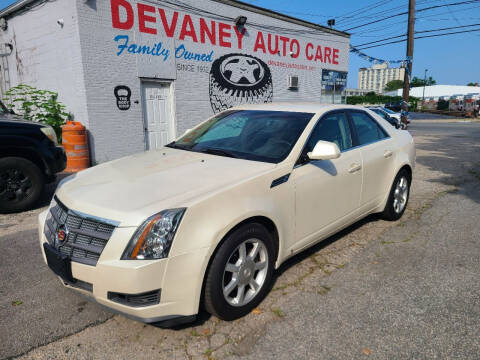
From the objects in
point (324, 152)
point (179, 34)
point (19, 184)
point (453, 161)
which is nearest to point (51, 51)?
point (179, 34)

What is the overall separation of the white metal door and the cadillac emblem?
26.5 ft

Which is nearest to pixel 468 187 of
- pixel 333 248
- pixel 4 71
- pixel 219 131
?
pixel 333 248

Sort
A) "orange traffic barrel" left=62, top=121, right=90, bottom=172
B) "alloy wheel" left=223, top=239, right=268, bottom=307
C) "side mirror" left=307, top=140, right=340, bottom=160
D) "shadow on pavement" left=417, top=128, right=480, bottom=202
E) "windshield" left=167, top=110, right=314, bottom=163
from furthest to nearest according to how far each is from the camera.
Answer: "orange traffic barrel" left=62, top=121, right=90, bottom=172 → "shadow on pavement" left=417, top=128, right=480, bottom=202 → "windshield" left=167, top=110, right=314, bottom=163 → "side mirror" left=307, top=140, right=340, bottom=160 → "alloy wheel" left=223, top=239, right=268, bottom=307

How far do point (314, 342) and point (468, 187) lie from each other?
19.9ft

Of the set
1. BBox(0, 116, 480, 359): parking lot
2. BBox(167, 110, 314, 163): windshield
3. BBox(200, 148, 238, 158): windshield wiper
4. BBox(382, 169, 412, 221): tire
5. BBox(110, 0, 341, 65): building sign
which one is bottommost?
BBox(0, 116, 480, 359): parking lot

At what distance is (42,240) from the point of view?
280cm

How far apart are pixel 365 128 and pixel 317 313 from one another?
2391 millimetres

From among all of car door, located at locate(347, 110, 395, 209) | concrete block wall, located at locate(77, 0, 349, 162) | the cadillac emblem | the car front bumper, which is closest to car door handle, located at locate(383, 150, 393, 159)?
car door, located at locate(347, 110, 395, 209)

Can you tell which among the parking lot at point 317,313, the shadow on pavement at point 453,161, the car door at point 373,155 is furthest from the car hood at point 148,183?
the shadow on pavement at point 453,161

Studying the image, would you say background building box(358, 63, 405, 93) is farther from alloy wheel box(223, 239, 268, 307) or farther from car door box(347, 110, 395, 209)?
alloy wheel box(223, 239, 268, 307)

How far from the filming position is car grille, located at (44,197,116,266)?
227cm

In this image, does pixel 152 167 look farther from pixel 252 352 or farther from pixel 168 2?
pixel 168 2

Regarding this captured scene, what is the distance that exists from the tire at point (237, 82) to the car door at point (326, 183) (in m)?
8.56

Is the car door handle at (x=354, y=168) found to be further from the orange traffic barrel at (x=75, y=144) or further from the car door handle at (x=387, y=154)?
the orange traffic barrel at (x=75, y=144)
